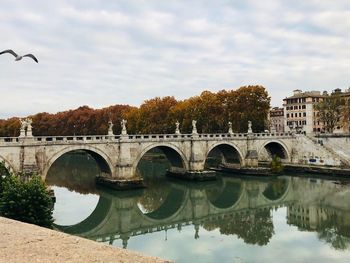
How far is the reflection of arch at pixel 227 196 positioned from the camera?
31.0 metres

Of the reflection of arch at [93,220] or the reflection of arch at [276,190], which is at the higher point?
the reflection of arch at [276,190]

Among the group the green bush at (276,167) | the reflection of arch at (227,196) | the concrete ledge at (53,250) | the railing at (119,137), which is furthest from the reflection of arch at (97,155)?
the concrete ledge at (53,250)

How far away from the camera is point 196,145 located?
1563 inches

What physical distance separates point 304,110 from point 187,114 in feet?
78.4

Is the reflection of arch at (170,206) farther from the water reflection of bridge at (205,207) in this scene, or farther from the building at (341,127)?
the building at (341,127)

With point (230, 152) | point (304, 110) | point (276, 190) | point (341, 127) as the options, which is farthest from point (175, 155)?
point (304, 110)

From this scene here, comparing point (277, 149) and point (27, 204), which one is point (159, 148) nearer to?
point (277, 149)

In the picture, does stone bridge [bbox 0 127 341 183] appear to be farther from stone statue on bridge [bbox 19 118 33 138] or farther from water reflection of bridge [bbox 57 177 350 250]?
water reflection of bridge [bbox 57 177 350 250]

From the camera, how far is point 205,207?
29.9m

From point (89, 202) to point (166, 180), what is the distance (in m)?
11.5

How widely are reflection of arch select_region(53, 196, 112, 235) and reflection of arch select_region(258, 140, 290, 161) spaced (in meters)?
23.5

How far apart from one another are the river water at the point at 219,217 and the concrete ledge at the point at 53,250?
8.90 meters


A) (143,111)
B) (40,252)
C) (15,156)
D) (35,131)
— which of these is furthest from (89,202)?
(35,131)

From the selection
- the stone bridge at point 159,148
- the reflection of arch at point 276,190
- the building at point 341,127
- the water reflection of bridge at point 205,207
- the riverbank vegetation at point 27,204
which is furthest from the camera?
the building at point 341,127
